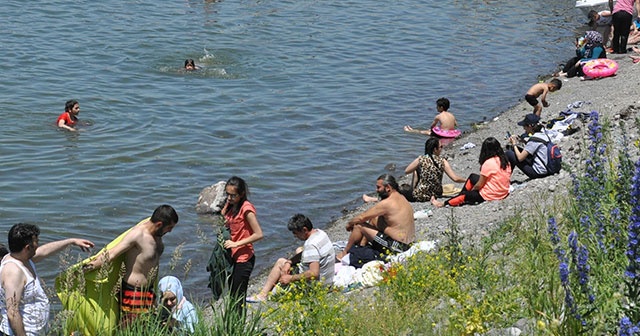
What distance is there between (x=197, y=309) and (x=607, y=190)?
3.54 metres

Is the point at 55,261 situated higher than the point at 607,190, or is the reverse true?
the point at 607,190

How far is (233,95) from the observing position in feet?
68.5

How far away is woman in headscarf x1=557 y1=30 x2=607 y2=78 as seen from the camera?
21.0m

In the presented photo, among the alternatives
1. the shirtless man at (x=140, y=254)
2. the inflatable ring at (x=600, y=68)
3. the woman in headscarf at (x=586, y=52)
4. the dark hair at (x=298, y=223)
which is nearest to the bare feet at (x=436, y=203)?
the dark hair at (x=298, y=223)

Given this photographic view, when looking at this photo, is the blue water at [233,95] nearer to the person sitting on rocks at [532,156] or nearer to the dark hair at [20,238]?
the dark hair at [20,238]

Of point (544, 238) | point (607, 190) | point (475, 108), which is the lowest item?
point (475, 108)

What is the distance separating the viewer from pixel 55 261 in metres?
11.7

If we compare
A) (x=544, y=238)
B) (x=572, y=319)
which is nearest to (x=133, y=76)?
(x=544, y=238)

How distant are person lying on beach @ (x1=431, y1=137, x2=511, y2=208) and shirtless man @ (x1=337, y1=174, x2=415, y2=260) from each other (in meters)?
2.08

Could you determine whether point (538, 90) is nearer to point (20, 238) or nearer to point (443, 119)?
point (443, 119)

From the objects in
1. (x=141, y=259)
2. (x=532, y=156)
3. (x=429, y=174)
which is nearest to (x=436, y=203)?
(x=429, y=174)

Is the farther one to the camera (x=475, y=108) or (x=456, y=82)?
(x=456, y=82)

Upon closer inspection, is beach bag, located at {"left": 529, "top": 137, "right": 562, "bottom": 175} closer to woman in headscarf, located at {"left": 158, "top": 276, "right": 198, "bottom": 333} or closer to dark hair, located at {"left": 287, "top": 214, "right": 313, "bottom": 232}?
dark hair, located at {"left": 287, "top": 214, "right": 313, "bottom": 232}

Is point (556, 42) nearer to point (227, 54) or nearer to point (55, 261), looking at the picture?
point (227, 54)
